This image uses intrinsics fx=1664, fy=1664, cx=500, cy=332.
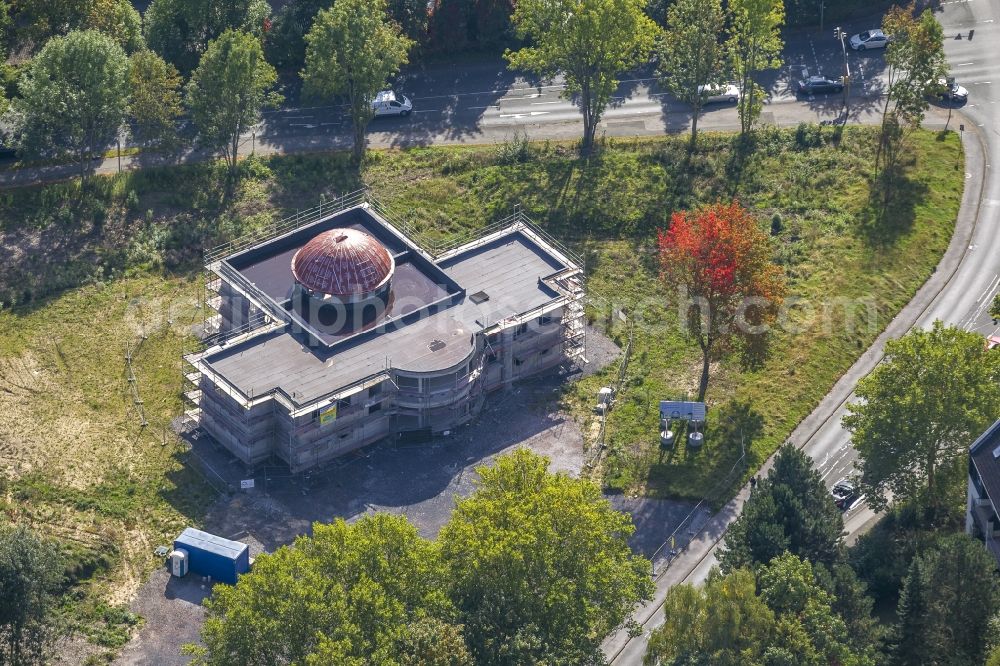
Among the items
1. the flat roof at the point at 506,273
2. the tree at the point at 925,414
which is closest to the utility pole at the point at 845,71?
the flat roof at the point at 506,273

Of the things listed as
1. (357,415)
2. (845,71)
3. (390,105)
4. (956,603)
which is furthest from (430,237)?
(956,603)

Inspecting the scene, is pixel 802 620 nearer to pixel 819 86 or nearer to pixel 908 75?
pixel 908 75

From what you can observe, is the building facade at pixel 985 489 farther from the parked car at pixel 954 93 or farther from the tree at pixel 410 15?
the tree at pixel 410 15

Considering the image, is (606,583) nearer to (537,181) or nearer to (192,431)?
(192,431)

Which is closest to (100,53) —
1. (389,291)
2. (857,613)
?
(389,291)

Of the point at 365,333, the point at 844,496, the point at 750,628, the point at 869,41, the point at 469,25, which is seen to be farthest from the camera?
the point at 469,25

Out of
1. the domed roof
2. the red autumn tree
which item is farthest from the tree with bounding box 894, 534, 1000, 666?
the domed roof
